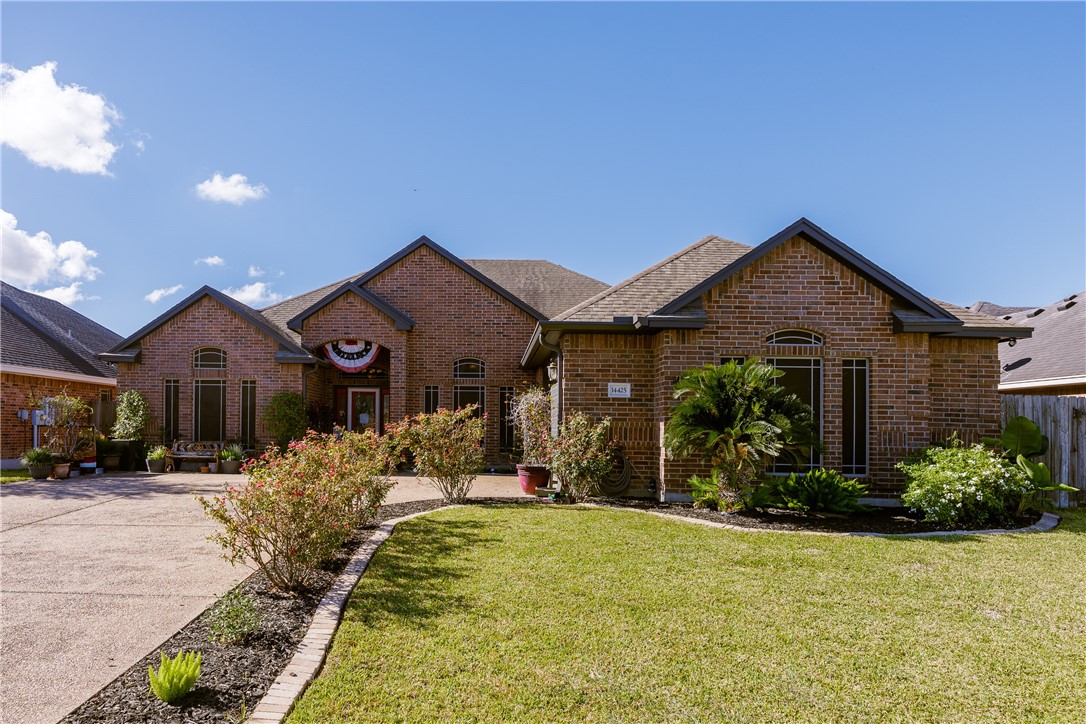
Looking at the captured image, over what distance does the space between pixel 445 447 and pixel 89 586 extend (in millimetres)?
5024

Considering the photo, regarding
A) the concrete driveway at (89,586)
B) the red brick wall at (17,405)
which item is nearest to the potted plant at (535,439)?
the concrete driveway at (89,586)

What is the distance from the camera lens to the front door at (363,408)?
57.5ft

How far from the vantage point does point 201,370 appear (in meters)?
16.0

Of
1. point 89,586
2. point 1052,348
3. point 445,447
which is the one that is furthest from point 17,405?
point 1052,348

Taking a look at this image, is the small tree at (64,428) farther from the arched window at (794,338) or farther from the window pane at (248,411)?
the arched window at (794,338)

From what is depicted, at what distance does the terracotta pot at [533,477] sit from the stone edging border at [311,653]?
5280 millimetres

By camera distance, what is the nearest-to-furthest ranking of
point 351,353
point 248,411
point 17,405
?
1. point 17,405
2. point 248,411
3. point 351,353

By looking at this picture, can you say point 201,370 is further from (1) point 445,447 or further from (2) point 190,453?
(1) point 445,447

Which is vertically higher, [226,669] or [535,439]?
[535,439]

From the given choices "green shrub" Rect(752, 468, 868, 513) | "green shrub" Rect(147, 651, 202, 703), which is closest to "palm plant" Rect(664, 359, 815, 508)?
"green shrub" Rect(752, 468, 868, 513)

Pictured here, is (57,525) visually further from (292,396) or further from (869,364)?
(869,364)

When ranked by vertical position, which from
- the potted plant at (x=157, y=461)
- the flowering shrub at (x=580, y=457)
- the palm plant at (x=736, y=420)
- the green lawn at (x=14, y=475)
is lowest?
the green lawn at (x=14, y=475)

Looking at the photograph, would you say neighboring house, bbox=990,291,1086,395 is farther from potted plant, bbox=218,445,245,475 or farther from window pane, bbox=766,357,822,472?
potted plant, bbox=218,445,245,475

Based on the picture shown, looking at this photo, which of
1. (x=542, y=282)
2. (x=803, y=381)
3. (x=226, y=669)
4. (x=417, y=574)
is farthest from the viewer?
(x=542, y=282)
